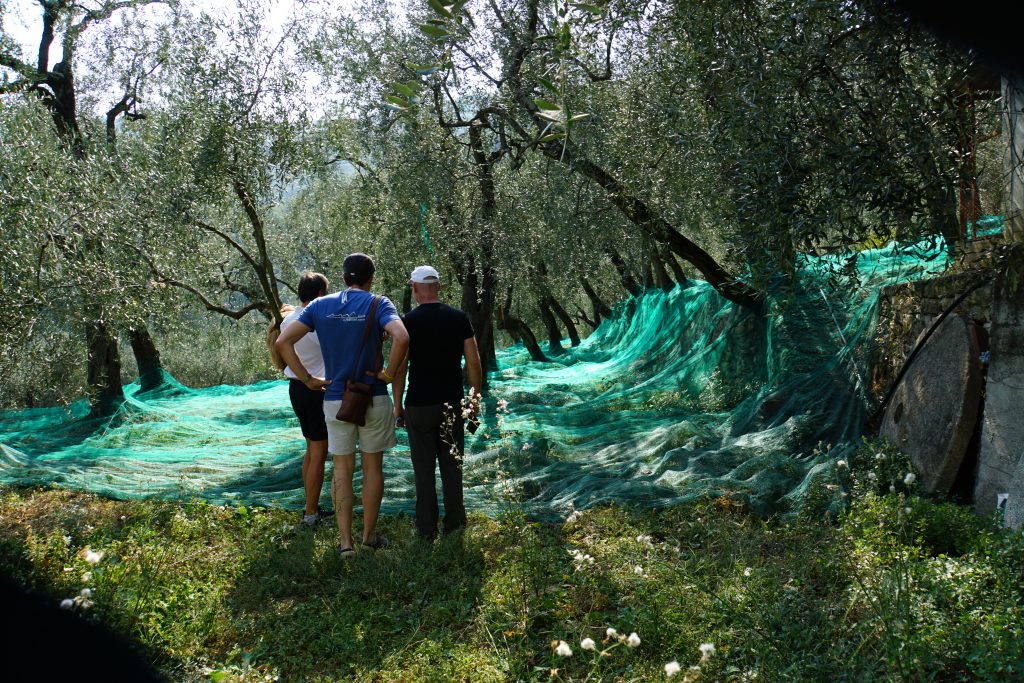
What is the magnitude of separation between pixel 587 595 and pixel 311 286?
3.21 m

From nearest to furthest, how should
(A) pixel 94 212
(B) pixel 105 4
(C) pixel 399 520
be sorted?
(C) pixel 399 520, (A) pixel 94 212, (B) pixel 105 4

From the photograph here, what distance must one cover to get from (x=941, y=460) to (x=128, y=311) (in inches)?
317

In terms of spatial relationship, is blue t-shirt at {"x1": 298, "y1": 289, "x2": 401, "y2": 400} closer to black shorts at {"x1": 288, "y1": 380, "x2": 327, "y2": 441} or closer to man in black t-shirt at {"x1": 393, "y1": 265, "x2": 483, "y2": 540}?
man in black t-shirt at {"x1": 393, "y1": 265, "x2": 483, "y2": 540}

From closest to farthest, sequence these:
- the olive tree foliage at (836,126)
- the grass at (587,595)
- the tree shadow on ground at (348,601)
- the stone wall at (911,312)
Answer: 1. the grass at (587,595)
2. the tree shadow on ground at (348,601)
3. the olive tree foliage at (836,126)
4. the stone wall at (911,312)

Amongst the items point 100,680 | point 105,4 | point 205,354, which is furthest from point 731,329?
point 205,354

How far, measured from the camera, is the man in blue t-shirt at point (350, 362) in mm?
5340

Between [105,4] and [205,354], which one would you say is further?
[205,354]

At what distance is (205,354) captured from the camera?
91.5ft

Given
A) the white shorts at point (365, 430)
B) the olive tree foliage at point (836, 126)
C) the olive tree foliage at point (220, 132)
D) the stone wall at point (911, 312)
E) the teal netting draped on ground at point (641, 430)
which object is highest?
the olive tree foliage at point (220, 132)

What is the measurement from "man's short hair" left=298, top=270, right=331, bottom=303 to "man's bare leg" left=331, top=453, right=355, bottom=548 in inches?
54.5

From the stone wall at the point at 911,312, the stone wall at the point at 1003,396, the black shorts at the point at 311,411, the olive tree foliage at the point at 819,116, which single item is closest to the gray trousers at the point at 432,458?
the black shorts at the point at 311,411

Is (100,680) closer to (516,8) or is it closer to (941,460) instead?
(941,460)

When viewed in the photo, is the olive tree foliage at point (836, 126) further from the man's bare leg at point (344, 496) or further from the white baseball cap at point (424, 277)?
the man's bare leg at point (344, 496)

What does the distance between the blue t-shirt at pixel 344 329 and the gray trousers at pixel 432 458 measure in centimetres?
48
